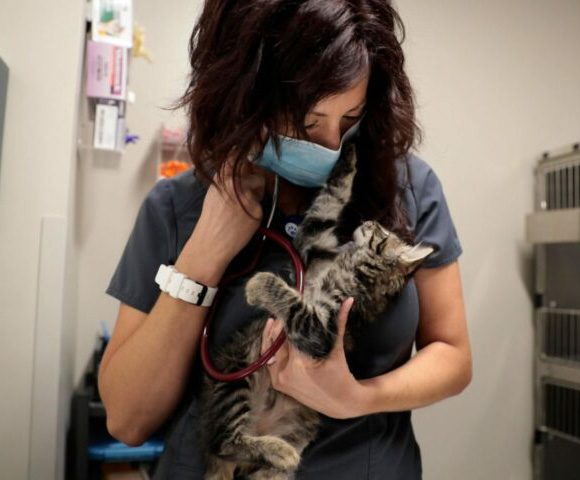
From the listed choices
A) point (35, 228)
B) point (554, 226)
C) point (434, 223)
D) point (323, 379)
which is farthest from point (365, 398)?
point (554, 226)

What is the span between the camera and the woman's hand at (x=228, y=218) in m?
0.80

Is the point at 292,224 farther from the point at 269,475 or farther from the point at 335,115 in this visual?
the point at 269,475

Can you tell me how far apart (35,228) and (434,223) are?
1.07m

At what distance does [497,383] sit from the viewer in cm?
Answer: 223

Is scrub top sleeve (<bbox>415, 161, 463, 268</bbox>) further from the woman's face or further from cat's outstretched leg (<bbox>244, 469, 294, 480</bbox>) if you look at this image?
cat's outstretched leg (<bbox>244, 469, 294, 480</bbox>)

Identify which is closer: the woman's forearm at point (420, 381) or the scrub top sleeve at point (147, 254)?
the woman's forearm at point (420, 381)

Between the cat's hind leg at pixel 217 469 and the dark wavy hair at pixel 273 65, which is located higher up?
the dark wavy hair at pixel 273 65

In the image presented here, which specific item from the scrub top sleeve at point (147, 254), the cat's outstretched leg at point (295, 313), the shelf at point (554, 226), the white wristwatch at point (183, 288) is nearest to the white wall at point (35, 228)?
the scrub top sleeve at point (147, 254)

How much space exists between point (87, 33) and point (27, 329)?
0.94 metres

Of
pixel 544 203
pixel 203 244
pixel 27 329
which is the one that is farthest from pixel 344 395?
pixel 544 203

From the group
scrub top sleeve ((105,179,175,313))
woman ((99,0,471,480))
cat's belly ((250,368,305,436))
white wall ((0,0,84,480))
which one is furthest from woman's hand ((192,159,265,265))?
white wall ((0,0,84,480))

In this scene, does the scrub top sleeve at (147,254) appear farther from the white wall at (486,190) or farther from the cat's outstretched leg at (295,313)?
the white wall at (486,190)

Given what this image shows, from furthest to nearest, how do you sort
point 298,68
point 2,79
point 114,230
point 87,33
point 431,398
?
point 114,230
point 87,33
point 2,79
point 431,398
point 298,68

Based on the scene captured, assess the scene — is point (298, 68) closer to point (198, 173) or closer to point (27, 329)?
point (198, 173)
